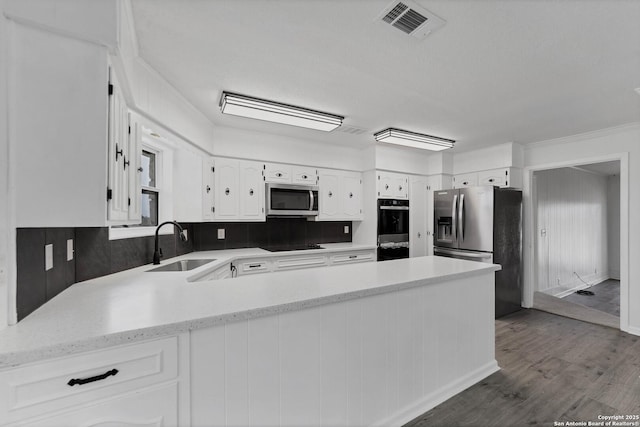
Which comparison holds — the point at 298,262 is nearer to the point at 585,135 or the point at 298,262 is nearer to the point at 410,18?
the point at 410,18

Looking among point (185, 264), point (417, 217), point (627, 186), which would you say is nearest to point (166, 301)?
point (185, 264)

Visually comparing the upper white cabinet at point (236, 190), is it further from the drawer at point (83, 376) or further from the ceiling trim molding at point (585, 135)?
the ceiling trim molding at point (585, 135)

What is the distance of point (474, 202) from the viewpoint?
3.94 m

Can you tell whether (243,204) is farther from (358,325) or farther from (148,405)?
(148,405)

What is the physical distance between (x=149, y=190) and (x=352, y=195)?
2.73 meters

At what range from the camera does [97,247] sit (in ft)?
6.19

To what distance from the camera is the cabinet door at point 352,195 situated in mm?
4396

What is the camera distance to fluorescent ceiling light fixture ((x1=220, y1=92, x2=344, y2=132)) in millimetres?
2482

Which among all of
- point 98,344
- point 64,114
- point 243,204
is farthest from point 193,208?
point 98,344

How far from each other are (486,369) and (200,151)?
331cm

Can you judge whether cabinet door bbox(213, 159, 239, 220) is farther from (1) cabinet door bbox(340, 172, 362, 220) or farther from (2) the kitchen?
(1) cabinet door bbox(340, 172, 362, 220)

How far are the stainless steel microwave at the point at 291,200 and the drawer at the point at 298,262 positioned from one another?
0.62 metres

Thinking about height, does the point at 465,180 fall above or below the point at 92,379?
above

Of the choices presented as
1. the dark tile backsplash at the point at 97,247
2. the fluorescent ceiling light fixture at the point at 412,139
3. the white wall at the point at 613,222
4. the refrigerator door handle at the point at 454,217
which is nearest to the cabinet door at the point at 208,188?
the dark tile backsplash at the point at 97,247
